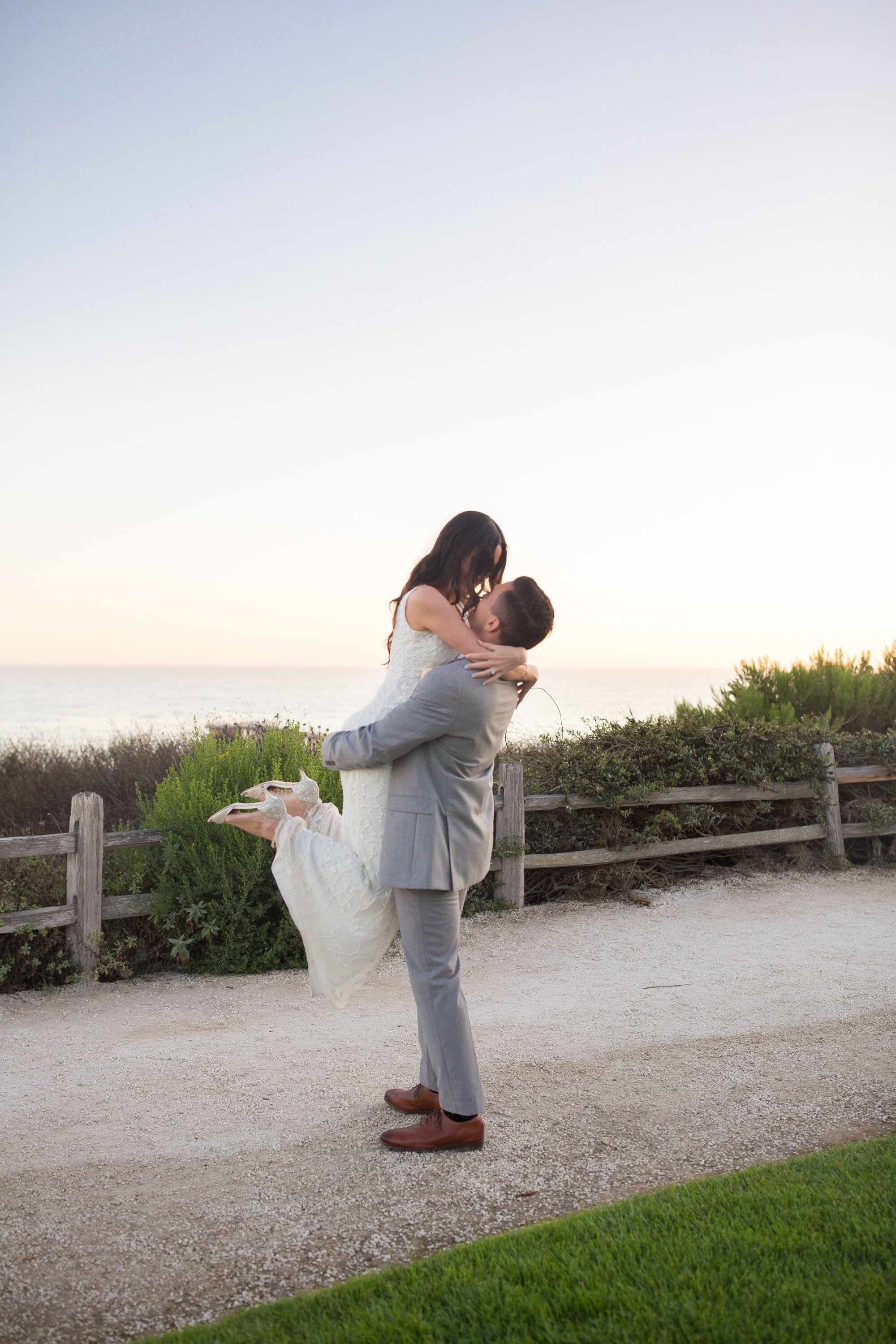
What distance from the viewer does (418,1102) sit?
3.43m

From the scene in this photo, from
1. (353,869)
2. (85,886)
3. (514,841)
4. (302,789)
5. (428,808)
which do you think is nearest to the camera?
(428,808)

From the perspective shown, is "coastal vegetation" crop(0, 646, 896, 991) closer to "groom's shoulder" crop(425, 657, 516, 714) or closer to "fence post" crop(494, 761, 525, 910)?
"fence post" crop(494, 761, 525, 910)

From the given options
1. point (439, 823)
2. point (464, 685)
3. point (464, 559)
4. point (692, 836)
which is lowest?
point (692, 836)

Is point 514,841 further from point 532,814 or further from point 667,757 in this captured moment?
point 667,757

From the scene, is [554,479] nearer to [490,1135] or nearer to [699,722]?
[699,722]

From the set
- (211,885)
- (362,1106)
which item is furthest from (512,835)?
(362,1106)

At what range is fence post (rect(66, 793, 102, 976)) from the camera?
5812mm

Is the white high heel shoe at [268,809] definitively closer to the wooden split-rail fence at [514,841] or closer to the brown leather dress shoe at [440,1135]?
the brown leather dress shoe at [440,1135]

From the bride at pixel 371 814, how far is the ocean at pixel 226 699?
5.44 meters

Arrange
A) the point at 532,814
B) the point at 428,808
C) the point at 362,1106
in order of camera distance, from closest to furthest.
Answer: the point at 428,808 → the point at 362,1106 → the point at 532,814

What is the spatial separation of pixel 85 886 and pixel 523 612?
14.2ft

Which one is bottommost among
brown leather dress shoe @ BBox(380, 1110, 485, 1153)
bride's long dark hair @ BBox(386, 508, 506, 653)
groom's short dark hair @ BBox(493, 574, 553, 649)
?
brown leather dress shoe @ BBox(380, 1110, 485, 1153)

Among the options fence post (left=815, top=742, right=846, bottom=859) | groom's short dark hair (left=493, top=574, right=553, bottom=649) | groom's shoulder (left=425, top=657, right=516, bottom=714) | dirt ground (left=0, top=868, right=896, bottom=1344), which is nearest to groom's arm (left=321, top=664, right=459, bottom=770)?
groom's shoulder (left=425, top=657, right=516, bottom=714)

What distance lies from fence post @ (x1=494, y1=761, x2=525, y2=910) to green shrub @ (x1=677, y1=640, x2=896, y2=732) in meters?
3.88
